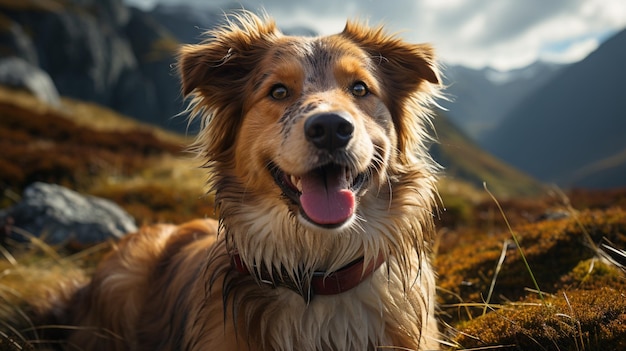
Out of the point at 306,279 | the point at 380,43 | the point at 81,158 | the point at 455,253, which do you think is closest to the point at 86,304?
the point at 306,279

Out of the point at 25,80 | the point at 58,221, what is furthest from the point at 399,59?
the point at 25,80

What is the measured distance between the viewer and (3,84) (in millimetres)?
25594

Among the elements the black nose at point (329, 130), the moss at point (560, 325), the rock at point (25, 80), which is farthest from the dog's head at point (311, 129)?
the rock at point (25, 80)

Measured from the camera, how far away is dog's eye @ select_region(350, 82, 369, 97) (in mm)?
3412

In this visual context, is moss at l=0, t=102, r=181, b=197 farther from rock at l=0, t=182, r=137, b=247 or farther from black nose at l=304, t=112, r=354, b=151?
black nose at l=304, t=112, r=354, b=151

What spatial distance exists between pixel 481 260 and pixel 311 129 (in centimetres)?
278

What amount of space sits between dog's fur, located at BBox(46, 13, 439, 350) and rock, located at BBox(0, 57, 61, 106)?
84.3ft

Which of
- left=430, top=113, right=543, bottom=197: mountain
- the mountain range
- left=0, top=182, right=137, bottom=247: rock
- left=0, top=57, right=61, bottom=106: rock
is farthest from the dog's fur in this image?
left=430, top=113, right=543, bottom=197: mountain

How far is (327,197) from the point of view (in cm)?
291

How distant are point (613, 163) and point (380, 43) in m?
198

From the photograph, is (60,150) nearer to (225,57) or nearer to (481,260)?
(225,57)

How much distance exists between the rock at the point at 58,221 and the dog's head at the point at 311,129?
12.2 feet

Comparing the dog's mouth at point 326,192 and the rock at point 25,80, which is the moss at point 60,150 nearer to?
the dog's mouth at point 326,192

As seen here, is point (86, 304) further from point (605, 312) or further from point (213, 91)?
point (605, 312)
